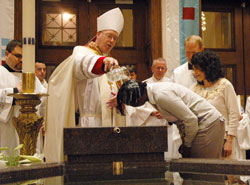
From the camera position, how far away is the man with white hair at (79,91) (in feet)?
9.07

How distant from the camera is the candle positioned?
6.62 feet

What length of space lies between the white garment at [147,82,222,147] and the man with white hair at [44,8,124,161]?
460 millimetres

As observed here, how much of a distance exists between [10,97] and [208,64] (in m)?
1.70

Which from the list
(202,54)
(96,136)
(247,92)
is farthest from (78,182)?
(247,92)

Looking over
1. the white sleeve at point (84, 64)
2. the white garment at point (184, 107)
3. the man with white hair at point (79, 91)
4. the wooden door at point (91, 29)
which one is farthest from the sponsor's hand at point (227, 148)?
the wooden door at point (91, 29)

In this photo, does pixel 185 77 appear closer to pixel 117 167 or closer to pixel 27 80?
pixel 27 80

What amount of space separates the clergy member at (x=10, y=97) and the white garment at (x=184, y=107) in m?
1.65

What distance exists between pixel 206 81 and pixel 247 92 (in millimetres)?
3619

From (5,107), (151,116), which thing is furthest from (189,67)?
(5,107)

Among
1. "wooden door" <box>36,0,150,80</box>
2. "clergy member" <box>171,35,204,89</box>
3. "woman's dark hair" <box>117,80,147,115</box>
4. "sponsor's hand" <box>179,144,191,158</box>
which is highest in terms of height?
"wooden door" <box>36,0,150,80</box>

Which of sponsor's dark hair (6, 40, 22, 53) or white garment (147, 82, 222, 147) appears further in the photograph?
sponsor's dark hair (6, 40, 22, 53)

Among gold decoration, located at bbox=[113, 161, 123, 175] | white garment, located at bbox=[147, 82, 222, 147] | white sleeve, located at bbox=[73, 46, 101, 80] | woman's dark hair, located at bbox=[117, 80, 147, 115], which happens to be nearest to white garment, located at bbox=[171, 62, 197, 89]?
white sleeve, located at bbox=[73, 46, 101, 80]

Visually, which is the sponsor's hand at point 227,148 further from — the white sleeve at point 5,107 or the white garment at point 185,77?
the white sleeve at point 5,107

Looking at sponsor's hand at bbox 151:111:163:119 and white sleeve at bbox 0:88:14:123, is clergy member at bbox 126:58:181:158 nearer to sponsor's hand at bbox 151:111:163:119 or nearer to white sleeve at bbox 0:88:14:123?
sponsor's hand at bbox 151:111:163:119
